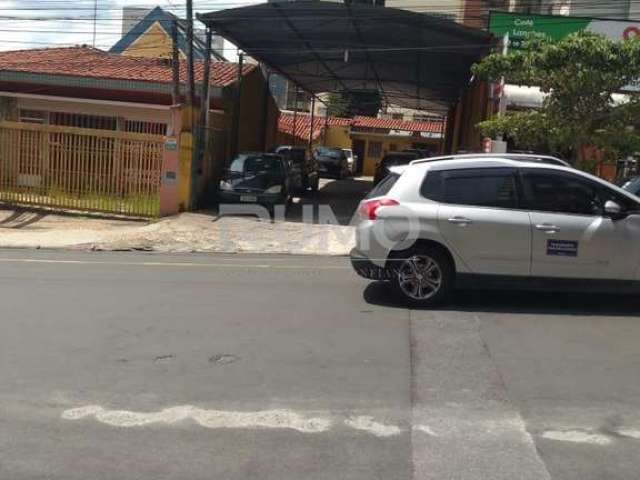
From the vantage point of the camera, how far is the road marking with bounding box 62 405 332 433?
4.70 metres

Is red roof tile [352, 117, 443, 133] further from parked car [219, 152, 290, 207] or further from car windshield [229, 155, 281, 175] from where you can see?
parked car [219, 152, 290, 207]

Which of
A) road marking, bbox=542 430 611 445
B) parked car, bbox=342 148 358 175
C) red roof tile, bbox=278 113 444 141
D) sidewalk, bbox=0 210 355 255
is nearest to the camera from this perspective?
road marking, bbox=542 430 611 445

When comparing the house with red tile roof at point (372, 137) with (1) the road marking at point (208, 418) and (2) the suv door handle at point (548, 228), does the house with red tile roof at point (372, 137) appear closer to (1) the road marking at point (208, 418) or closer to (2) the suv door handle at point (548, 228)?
(2) the suv door handle at point (548, 228)

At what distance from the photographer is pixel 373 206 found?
819 cm

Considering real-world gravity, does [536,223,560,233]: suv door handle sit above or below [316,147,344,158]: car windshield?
below

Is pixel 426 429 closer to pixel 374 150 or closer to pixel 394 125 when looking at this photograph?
pixel 374 150

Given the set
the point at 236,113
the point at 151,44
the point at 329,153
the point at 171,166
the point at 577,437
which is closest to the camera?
the point at 577,437

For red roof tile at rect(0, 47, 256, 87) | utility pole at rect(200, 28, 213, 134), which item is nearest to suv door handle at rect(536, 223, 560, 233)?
utility pole at rect(200, 28, 213, 134)

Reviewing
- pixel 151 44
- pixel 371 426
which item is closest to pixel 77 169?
pixel 371 426

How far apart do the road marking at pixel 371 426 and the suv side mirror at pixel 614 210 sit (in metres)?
4.22

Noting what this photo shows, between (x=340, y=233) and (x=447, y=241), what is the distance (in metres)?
7.88

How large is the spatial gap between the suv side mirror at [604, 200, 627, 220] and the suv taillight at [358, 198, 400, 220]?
7.19 ft

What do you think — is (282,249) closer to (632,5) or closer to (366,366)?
(366,366)

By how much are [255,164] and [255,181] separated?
0.75 m
